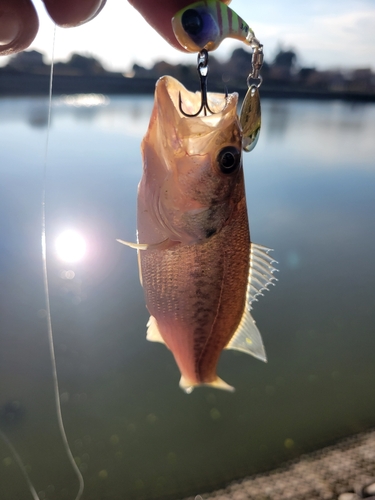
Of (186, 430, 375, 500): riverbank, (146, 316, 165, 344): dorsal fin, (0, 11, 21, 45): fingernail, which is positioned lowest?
(186, 430, 375, 500): riverbank

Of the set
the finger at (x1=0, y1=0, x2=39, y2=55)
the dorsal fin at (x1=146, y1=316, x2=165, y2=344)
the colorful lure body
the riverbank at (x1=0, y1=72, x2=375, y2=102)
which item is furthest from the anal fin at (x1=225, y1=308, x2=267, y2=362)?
the riverbank at (x1=0, y1=72, x2=375, y2=102)

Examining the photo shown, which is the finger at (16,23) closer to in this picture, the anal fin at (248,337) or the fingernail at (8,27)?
the fingernail at (8,27)

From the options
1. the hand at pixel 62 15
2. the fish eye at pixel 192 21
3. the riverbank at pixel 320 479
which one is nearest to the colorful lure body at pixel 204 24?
the fish eye at pixel 192 21

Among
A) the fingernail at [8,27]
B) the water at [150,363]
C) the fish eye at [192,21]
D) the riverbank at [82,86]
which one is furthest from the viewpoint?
the riverbank at [82,86]

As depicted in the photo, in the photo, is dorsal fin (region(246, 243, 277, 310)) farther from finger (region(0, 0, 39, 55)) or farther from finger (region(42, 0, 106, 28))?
finger (region(0, 0, 39, 55))

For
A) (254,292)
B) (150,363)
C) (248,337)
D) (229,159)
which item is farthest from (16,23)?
(150,363)

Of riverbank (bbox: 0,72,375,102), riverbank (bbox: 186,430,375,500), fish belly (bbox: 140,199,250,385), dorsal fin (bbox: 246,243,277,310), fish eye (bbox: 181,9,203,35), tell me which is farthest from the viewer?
riverbank (bbox: 0,72,375,102)

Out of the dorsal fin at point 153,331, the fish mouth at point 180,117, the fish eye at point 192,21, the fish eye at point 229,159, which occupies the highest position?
the fish eye at point 192,21
